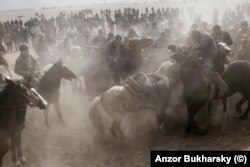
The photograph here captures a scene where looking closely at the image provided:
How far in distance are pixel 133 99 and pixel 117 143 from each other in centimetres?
134

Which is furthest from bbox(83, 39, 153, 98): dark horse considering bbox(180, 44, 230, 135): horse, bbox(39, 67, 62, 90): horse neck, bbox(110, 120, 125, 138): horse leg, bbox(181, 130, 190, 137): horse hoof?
bbox(181, 130, 190, 137): horse hoof

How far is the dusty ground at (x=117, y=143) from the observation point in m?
8.04

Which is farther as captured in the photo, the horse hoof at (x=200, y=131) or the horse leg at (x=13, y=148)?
the horse hoof at (x=200, y=131)

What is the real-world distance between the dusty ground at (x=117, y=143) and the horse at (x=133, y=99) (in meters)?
0.48

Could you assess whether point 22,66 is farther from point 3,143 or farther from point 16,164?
point 3,143

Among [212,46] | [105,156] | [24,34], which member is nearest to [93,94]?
[105,156]

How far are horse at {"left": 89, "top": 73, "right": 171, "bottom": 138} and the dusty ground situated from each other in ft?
1.57

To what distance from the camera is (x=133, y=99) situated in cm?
833

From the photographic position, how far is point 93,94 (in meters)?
12.1

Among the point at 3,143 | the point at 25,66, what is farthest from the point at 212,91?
the point at 25,66

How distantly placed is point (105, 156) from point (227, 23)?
804 inches

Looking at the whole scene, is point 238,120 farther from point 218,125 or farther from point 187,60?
point 187,60

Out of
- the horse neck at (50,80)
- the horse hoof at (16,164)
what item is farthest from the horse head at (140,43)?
the horse hoof at (16,164)

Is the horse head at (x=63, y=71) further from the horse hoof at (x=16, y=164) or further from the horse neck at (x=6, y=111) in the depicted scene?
the horse neck at (x=6, y=111)
